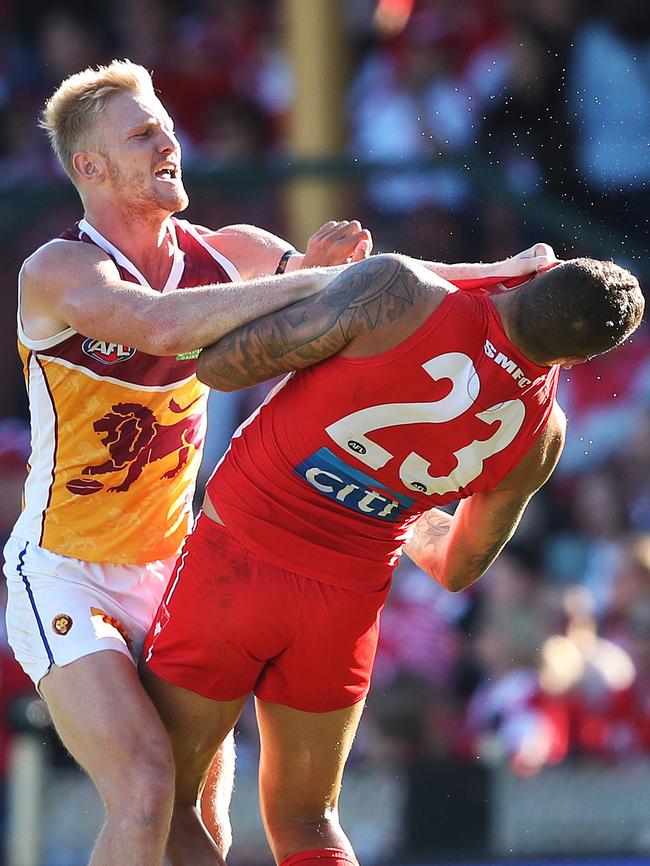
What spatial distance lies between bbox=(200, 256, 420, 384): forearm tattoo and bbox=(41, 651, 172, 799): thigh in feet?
2.51

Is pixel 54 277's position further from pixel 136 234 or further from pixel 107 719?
pixel 107 719

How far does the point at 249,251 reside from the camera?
4363mm

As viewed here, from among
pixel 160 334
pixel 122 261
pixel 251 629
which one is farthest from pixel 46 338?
pixel 251 629

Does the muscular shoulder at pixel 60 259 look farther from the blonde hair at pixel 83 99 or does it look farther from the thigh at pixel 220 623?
the thigh at pixel 220 623

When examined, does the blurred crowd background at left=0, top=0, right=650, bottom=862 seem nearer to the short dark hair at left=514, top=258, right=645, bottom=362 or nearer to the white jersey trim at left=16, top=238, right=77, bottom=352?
the white jersey trim at left=16, top=238, right=77, bottom=352

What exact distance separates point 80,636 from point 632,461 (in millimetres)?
4375

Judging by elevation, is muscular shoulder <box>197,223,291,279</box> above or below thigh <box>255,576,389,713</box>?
above

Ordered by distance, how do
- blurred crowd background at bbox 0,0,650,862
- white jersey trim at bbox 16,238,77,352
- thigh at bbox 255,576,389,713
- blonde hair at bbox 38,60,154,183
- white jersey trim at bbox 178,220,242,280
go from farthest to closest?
1. blurred crowd background at bbox 0,0,650,862
2. white jersey trim at bbox 178,220,242,280
3. blonde hair at bbox 38,60,154,183
4. white jersey trim at bbox 16,238,77,352
5. thigh at bbox 255,576,389,713

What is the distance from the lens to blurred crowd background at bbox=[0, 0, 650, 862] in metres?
7.29

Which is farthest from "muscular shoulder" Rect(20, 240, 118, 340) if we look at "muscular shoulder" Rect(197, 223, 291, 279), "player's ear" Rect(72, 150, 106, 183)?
"muscular shoulder" Rect(197, 223, 291, 279)

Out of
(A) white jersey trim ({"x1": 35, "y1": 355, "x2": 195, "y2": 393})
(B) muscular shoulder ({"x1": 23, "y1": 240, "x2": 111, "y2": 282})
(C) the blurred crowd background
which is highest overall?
(B) muscular shoulder ({"x1": 23, "y1": 240, "x2": 111, "y2": 282})

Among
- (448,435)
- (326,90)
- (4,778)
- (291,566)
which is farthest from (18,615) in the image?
(326,90)

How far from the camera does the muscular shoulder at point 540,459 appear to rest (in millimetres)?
3924

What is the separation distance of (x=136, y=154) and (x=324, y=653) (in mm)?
1361
